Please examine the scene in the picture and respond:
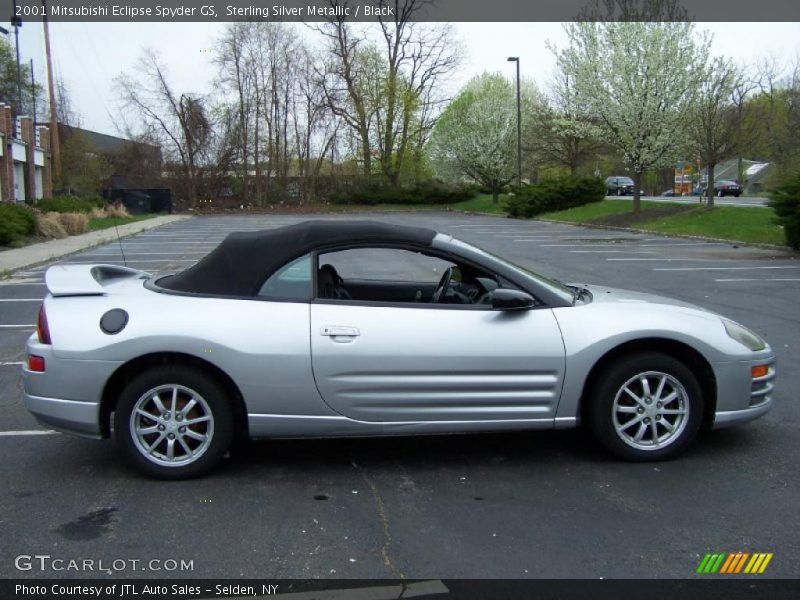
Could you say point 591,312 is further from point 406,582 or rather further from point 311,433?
point 406,582

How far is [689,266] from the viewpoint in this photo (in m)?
16.8

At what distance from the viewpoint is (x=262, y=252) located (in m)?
4.85

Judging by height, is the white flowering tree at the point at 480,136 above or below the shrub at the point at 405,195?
above

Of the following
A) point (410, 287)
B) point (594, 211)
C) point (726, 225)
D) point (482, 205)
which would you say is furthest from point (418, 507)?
point (482, 205)

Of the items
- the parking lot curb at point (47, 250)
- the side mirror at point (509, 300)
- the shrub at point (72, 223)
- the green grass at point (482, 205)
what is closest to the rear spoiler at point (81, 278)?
the side mirror at point (509, 300)

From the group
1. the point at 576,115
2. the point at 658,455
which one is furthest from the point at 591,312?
the point at 576,115

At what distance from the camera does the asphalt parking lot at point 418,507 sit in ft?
11.9

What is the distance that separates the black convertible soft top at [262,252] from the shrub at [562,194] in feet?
123

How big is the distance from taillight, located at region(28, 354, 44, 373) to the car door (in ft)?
5.10

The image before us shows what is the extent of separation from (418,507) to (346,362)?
0.89 meters

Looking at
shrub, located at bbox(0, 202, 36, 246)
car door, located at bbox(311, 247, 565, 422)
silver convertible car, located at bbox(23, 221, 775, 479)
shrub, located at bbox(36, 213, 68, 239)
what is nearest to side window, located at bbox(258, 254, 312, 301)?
silver convertible car, located at bbox(23, 221, 775, 479)

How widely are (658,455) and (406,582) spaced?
81.8 inches

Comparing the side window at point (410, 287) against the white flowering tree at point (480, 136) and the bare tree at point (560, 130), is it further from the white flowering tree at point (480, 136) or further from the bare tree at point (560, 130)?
the white flowering tree at point (480, 136)

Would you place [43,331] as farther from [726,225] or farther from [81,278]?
[726,225]
